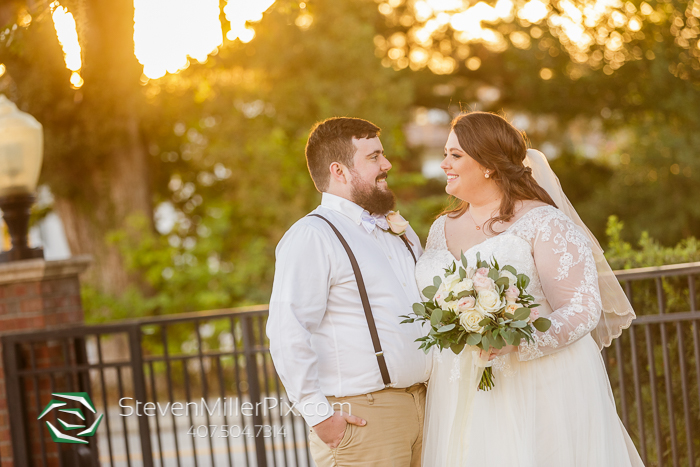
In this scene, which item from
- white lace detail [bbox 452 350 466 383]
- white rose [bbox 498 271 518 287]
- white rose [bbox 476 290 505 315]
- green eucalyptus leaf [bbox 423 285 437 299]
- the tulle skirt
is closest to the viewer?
white rose [bbox 476 290 505 315]

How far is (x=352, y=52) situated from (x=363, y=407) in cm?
913

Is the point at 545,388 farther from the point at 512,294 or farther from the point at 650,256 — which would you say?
the point at 650,256

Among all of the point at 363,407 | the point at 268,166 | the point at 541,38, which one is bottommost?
the point at 363,407

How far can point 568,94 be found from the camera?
13.0m

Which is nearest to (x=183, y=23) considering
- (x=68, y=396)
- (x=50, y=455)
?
(x=68, y=396)

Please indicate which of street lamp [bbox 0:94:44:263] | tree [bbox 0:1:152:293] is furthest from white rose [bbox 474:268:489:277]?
tree [bbox 0:1:152:293]

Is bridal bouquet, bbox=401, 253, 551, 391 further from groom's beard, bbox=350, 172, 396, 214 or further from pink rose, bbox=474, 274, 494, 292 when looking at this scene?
groom's beard, bbox=350, 172, 396, 214

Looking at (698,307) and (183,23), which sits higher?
(183,23)

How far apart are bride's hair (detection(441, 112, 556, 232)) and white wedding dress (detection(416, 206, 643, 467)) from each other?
130 mm

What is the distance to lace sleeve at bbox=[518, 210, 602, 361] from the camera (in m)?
2.86

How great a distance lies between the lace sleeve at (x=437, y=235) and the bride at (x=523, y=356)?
110 mm

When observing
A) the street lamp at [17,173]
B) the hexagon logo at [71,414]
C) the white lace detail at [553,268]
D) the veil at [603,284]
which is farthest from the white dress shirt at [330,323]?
the street lamp at [17,173]

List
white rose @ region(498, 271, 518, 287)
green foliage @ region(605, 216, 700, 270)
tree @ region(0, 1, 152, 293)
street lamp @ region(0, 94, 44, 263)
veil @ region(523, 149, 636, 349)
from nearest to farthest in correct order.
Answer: white rose @ region(498, 271, 518, 287) → veil @ region(523, 149, 636, 349) → green foliage @ region(605, 216, 700, 270) → street lamp @ region(0, 94, 44, 263) → tree @ region(0, 1, 152, 293)

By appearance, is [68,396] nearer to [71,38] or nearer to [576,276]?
[71,38]
